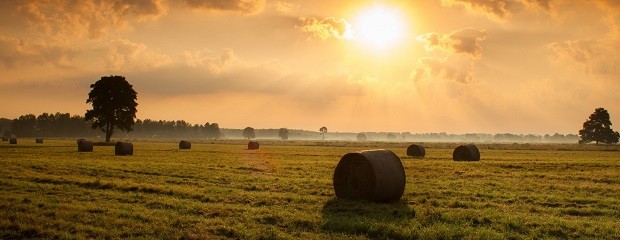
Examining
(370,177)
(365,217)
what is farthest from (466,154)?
(365,217)

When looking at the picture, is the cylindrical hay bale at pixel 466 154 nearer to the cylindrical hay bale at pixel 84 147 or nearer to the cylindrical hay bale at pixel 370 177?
the cylindrical hay bale at pixel 370 177

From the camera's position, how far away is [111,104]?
7756 cm

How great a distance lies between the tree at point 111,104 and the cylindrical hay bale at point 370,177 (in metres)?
67.0

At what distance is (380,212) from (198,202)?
5697 mm

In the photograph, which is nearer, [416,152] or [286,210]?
[286,210]

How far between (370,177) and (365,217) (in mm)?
3671

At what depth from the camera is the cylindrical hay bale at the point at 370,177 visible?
646 inches

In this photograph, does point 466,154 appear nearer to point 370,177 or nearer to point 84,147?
point 370,177

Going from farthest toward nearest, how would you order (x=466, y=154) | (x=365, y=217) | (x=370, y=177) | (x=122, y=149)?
(x=122, y=149) < (x=466, y=154) < (x=370, y=177) < (x=365, y=217)

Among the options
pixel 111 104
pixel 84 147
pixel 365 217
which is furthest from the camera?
pixel 111 104

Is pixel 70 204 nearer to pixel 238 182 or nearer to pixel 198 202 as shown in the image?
pixel 198 202

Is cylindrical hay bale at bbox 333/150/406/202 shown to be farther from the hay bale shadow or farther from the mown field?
the mown field

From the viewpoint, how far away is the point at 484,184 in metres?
21.5

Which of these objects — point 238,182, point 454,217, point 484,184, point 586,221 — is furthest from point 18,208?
point 484,184
